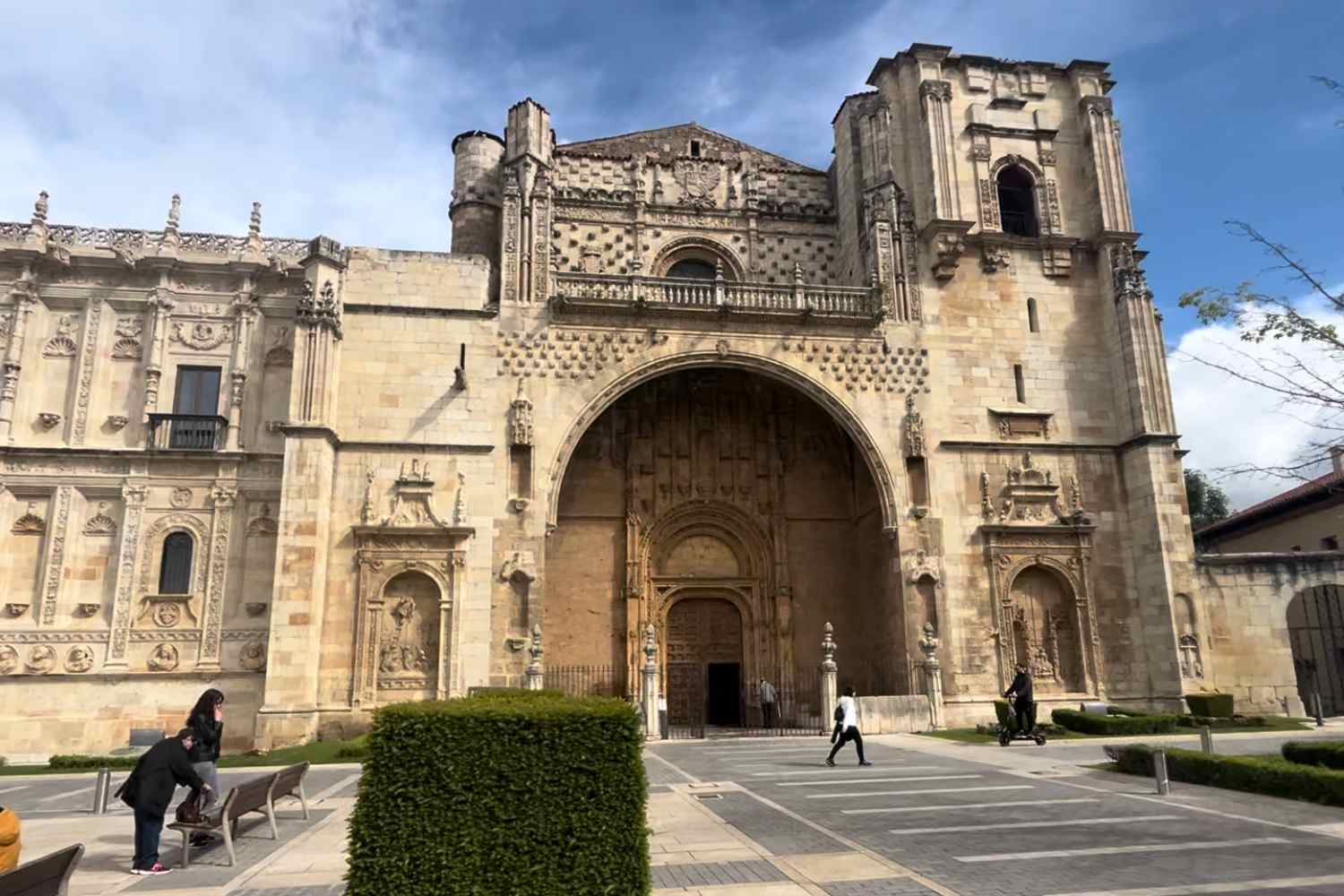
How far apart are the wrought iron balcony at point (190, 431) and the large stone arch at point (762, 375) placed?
893 centimetres

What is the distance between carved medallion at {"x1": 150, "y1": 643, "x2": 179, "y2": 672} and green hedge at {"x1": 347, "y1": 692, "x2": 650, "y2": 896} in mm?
20057

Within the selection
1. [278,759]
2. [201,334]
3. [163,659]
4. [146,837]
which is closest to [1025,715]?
[278,759]

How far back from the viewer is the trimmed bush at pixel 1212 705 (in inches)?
912

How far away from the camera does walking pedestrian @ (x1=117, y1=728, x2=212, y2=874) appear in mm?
8633

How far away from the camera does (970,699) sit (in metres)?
24.3

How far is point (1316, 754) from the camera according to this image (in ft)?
43.0

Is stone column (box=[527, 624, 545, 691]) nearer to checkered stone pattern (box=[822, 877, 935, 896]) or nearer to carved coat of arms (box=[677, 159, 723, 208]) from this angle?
carved coat of arms (box=[677, 159, 723, 208])

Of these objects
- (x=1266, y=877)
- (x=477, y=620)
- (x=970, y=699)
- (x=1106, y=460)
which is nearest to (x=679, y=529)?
(x=477, y=620)

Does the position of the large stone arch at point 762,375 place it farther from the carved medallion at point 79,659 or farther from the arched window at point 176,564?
the carved medallion at point 79,659

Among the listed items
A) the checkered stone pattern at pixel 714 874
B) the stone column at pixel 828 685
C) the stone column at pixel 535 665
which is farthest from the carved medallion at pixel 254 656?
the checkered stone pattern at pixel 714 874

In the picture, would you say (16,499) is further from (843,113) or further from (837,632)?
(843,113)

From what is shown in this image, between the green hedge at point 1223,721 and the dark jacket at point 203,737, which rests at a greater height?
the dark jacket at point 203,737

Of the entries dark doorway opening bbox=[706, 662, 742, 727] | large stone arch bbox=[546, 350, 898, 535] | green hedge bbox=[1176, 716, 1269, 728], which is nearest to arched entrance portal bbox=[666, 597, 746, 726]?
dark doorway opening bbox=[706, 662, 742, 727]

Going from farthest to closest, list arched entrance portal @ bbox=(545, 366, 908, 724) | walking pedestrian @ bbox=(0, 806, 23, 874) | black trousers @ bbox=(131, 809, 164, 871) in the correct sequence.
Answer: arched entrance portal @ bbox=(545, 366, 908, 724) → black trousers @ bbox=(131, 809, 164, 871) → walking pedestrian @ bbox=(0, 806, 23, 874)
